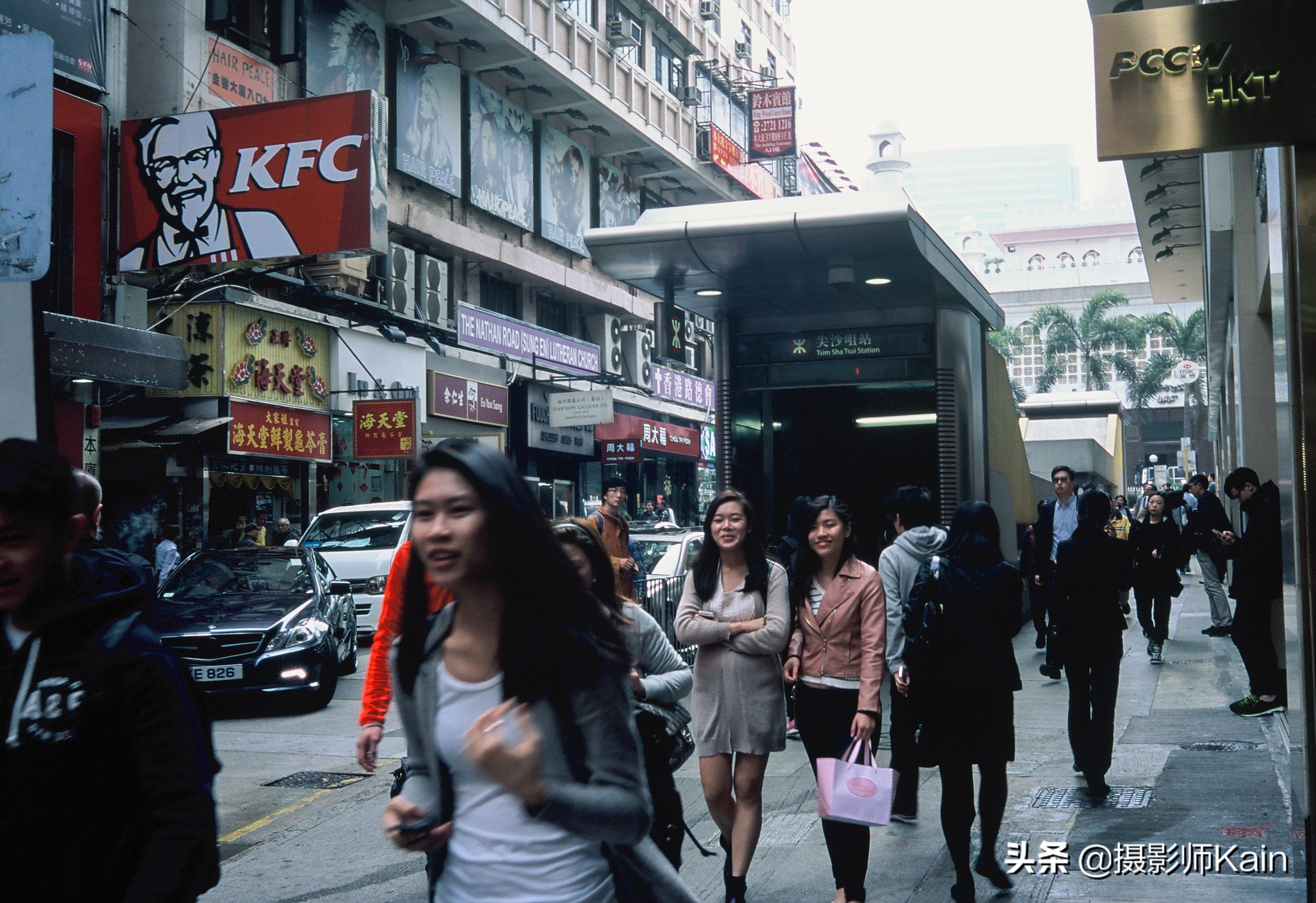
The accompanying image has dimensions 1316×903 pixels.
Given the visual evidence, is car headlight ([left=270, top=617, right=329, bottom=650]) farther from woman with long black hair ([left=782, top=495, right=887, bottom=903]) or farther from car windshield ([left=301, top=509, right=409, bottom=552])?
woman with long black hair ([left=782, top=495, right=887, bottom=903])

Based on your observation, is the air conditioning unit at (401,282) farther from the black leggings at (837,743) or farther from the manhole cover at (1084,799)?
the black leggings at (837,743)

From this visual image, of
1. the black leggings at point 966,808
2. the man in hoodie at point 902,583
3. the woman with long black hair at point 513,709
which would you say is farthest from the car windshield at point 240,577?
the woman with long black hair at point 513,709

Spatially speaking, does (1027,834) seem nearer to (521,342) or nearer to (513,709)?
(513,709)

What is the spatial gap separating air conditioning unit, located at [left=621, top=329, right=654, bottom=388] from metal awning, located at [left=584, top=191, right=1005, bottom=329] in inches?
905

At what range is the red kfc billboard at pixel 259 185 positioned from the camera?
1552cm

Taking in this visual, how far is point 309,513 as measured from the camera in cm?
2258

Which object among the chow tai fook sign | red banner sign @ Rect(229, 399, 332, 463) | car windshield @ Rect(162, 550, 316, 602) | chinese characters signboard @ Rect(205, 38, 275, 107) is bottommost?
car windshield @ Rect(162, 550, 316, 602)

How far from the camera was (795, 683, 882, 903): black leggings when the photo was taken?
16.5 ft

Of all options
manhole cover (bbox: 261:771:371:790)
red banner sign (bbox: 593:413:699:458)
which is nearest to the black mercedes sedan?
manhole cover (bbox: 261:771:371:790)

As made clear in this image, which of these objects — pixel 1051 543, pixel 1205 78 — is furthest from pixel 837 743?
pixel 1051 543

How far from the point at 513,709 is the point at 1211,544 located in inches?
493

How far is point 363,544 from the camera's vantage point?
1630cm

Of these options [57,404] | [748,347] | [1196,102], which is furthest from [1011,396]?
[57,404]

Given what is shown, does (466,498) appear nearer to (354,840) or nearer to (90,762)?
(90,762)
